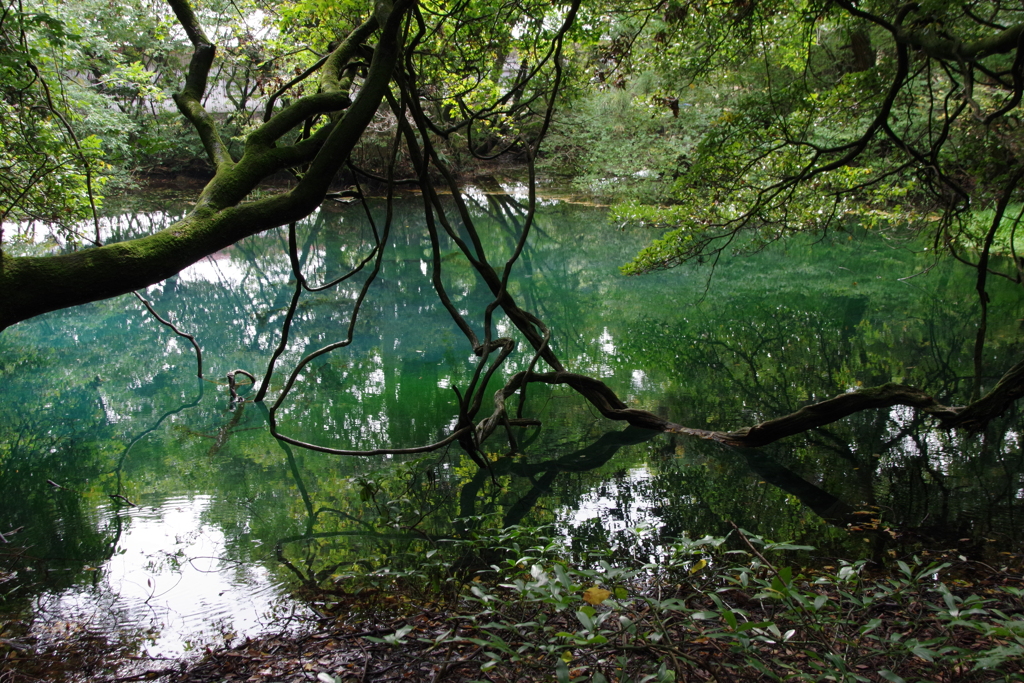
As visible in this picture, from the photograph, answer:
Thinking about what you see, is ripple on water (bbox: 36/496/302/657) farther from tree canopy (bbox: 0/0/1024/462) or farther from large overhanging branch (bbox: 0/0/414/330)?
large overhanging branch (bbox: 0/0/414/330)

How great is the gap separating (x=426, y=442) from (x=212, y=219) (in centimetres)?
348

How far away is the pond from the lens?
3.70 metres

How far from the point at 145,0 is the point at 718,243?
1350cm

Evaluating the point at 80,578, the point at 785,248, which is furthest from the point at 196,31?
the point at 785,248

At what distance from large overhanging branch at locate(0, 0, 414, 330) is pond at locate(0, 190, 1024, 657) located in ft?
5.79

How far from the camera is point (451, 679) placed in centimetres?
213

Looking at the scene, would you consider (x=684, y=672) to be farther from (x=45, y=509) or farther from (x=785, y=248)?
(x=785, y=248)

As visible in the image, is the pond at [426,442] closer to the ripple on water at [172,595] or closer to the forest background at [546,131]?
the ripple on water at [172,595]

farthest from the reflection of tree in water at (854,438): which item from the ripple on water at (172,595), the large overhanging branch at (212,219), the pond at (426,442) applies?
the large overhanging branch at (212,219)

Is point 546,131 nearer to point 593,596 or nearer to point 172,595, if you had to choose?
point 172,595

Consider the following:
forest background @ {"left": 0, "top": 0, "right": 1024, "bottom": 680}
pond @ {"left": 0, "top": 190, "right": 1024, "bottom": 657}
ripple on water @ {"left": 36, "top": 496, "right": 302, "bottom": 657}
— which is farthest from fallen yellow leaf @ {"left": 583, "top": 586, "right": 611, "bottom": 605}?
ripple on water @ {"left": 36, "top": 496, "right": 302, "bottom": 657}

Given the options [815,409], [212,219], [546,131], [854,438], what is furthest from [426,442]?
[212,219]

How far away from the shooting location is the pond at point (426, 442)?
12.1ft

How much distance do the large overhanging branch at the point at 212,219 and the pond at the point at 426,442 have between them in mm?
1765
